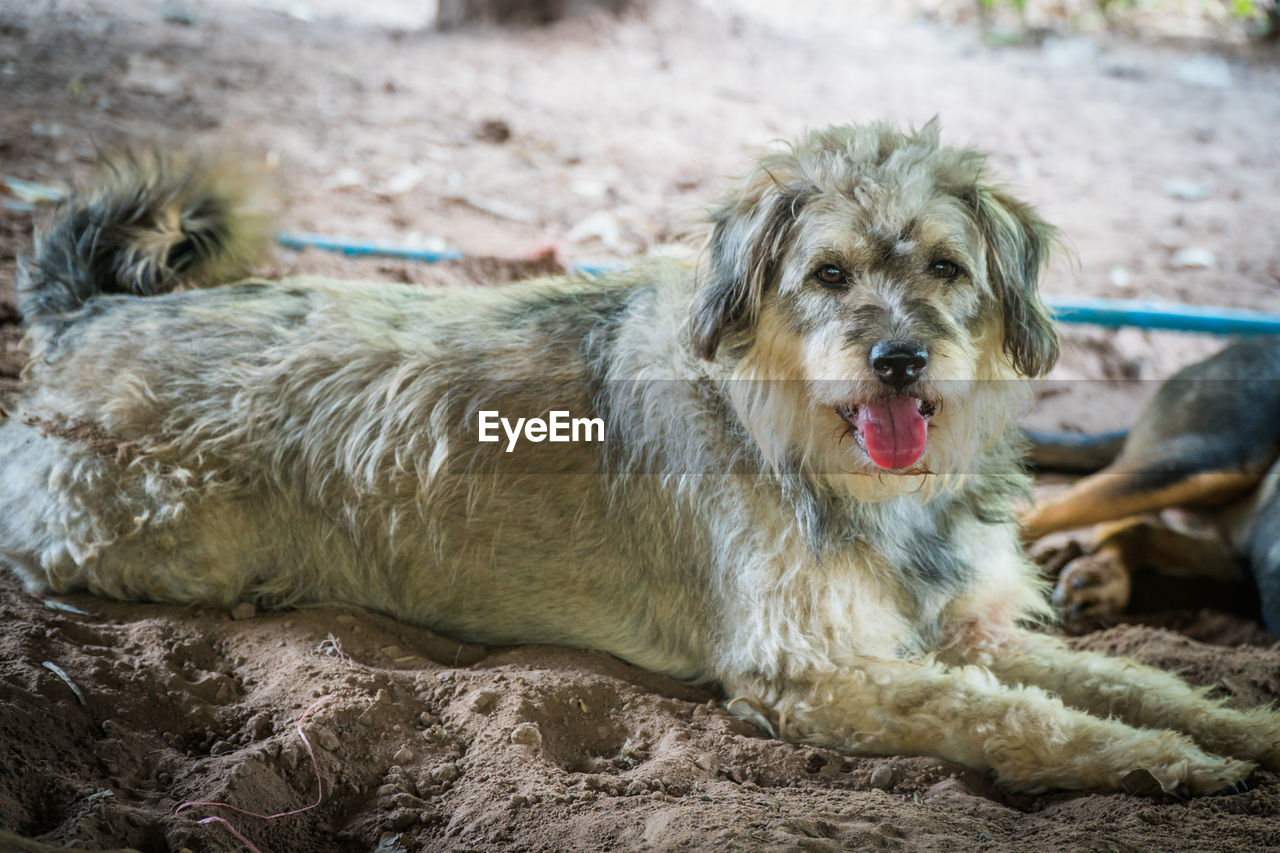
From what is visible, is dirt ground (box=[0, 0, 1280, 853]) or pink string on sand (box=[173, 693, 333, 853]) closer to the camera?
pink string on sand (box=[173, 693, 333, 853])

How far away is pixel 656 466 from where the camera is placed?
148 inches

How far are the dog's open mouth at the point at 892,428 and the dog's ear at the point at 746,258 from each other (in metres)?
0.45

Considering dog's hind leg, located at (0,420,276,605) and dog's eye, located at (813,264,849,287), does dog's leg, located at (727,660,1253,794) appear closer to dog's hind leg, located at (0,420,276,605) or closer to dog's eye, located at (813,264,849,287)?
dog's eye, located at (813,264,849,287)

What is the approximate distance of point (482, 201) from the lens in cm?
743

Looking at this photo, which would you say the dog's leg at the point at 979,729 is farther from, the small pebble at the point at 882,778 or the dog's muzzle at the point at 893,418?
the dog's muzzle at the point at 893,418

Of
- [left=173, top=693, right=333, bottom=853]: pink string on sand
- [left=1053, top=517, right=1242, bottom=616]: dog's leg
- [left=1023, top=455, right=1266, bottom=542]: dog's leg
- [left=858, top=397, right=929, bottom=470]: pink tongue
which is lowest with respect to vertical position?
[left=173, top=693, right=333, bottom=853]: pink string on sand

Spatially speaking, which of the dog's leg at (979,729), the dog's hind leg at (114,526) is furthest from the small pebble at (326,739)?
the dog's leg at (979,729)

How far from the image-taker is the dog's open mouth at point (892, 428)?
3.14 metres

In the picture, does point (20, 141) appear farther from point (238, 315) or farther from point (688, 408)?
point (688, 408)

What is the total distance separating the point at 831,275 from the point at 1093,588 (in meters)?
2.24

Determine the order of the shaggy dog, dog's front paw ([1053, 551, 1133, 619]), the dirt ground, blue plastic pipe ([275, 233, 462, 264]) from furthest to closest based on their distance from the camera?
blue plastic pipe ([275, 233, 462, 264]) < dog's front paw ([1053, 551, 1133, 619]) < the shaggy dog < the dirt ground

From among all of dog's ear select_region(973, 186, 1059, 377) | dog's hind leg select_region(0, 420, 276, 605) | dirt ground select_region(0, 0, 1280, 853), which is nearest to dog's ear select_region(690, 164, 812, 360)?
dirt ground select_region(0, 0, 1280, 853)

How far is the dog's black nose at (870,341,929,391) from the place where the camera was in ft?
9.74

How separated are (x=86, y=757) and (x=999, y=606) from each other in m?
3.06
